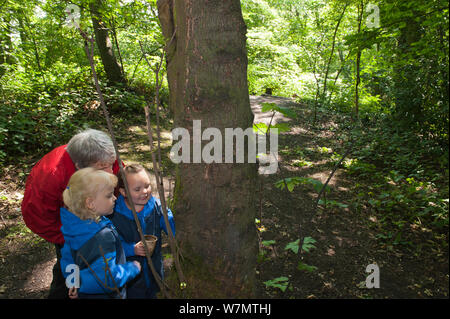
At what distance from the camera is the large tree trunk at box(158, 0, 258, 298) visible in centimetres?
154

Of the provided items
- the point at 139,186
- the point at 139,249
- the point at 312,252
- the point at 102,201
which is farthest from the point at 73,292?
the point at 312,252

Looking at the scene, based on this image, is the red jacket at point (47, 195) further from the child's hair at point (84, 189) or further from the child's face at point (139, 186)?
the child's face at point (139, 186)

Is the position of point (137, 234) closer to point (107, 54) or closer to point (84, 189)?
point (84, 189)

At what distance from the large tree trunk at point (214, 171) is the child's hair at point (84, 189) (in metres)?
0.46

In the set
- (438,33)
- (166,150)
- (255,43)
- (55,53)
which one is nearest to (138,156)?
(166,150)

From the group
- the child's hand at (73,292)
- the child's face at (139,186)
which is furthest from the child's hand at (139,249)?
the child's hand at (73,292)

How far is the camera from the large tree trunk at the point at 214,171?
154cm

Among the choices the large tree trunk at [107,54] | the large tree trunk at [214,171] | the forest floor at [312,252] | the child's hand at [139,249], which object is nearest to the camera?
the large tree trunk at [214,171]

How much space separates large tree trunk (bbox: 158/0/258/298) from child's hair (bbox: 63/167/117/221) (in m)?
0.46

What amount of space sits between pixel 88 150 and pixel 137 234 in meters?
0.67

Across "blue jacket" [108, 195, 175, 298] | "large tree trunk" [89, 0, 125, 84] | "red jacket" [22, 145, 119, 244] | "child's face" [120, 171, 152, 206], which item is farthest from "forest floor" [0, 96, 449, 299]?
"large tree trunk" [89, 0, 125, 84]

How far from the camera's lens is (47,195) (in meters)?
1.90

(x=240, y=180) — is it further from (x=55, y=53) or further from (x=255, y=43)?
(x=255, y=43)

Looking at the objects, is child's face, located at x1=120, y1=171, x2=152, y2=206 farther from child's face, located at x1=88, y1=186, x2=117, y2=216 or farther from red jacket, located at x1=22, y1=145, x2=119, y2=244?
red jacket, located at x1=22, y1=145, x2=119, y2=244
